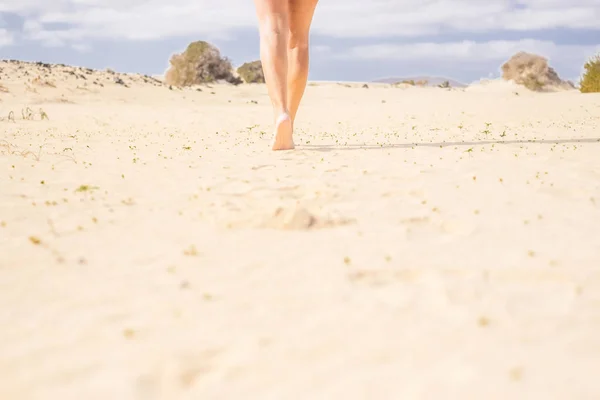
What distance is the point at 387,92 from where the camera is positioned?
2091 centimetres

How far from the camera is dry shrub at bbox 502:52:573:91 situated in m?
25.5

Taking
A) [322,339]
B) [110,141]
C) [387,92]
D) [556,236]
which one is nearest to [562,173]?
[556,236]

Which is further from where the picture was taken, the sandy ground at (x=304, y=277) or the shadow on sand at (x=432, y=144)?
the shadow on sand at (x=432, y=144)

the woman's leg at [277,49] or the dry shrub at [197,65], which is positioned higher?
the dry shrub at [197,65]

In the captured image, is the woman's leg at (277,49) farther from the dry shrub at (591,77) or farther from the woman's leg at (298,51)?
the dry shrub at (591,77)

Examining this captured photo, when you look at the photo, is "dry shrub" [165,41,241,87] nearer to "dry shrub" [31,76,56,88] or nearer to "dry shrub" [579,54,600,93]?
"dry shrub" [31,76,56,88]

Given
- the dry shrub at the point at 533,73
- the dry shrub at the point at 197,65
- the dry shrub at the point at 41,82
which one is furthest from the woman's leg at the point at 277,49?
the dry shrub at the point at 533,73

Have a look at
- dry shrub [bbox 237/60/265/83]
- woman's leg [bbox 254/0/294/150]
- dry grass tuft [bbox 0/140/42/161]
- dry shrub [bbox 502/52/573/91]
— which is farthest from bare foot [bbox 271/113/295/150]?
dry shrub [bbox 237/60/265/83]

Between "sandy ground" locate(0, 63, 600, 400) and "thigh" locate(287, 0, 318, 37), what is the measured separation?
4.29ft

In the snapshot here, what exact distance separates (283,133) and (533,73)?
76.2 ft

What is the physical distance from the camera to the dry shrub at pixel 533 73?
83.8 feet

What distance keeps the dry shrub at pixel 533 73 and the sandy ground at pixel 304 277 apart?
72.6ft

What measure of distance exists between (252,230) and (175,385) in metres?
1.41

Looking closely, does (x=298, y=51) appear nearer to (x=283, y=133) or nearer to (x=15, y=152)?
(x=283, y=133)
